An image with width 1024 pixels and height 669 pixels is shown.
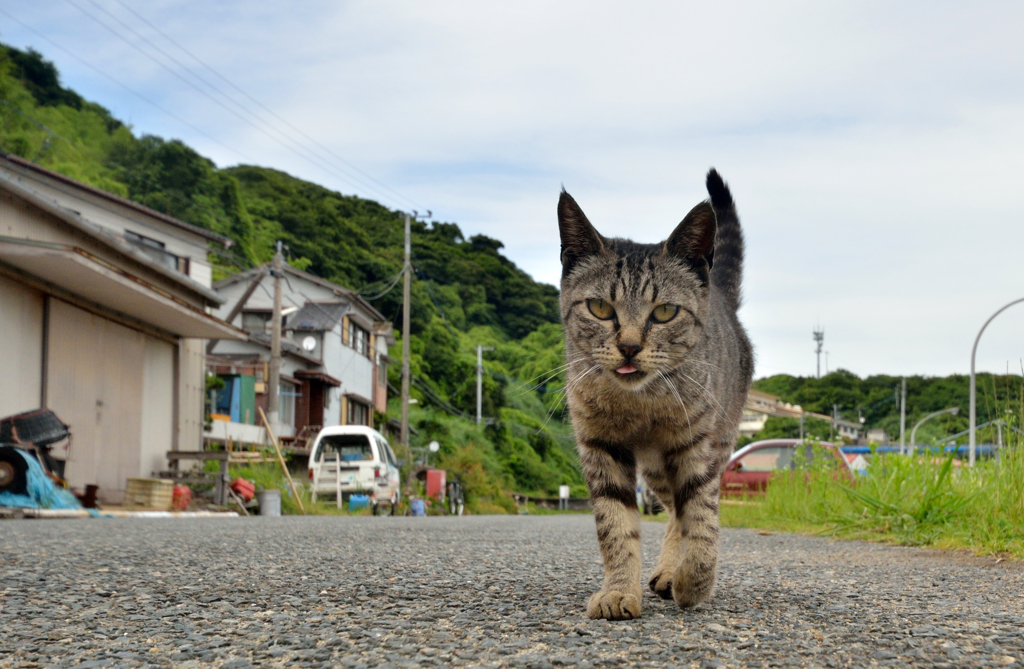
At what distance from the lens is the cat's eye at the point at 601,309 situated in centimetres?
312

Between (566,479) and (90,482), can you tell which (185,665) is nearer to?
(90,482)

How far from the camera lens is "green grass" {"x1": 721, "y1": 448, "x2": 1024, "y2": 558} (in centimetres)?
489

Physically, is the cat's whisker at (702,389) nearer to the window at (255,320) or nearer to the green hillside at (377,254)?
the green hillside at (377,254)

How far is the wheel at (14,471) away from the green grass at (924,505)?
8.71 meters

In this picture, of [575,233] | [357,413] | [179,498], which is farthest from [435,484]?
[575,233]

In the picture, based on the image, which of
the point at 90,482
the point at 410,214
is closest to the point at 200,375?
the point at 90,482

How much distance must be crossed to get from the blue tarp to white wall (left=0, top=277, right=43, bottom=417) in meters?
1.91

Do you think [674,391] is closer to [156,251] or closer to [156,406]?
[156,406]

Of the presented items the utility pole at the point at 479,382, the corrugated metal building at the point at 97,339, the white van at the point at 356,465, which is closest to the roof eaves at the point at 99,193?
the corrugated metal building at the point at 97,339

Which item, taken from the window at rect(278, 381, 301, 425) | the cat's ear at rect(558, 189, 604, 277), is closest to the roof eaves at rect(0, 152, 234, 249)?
the window at rect(278, 381, 301, 425)

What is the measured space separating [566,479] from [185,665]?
46.9 meters

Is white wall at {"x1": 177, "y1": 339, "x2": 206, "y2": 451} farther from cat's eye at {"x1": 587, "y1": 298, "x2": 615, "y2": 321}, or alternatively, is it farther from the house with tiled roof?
cat's eye at {"x1": 587, "y1": 298, "x2": 615, "y2": 321}

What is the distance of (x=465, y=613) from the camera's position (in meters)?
2.66

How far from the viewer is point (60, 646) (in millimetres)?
2219
